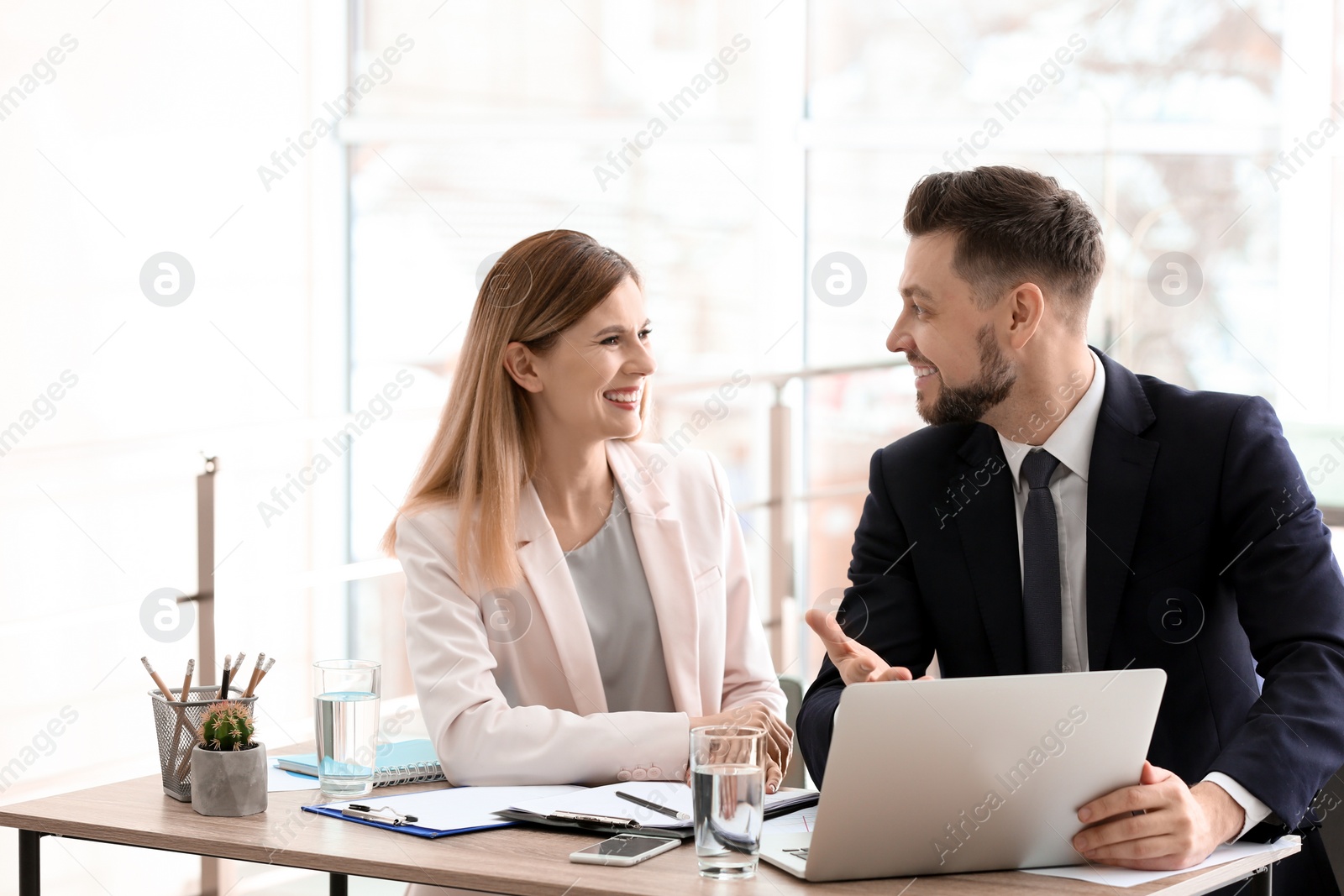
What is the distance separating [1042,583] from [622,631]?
0.57m

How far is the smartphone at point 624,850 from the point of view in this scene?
4.25 feet

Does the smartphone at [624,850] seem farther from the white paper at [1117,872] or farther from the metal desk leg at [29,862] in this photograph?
the metal desk leg at [29,862]

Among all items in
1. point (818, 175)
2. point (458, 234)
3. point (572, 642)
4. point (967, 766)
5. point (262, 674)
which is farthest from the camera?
point (458, 234)

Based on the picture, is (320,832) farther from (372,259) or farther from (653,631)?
(372,259)

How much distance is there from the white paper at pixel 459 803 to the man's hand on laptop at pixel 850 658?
1.10ft

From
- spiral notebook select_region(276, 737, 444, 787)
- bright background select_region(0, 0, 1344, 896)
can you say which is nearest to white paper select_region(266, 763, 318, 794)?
spiral notebook select_region(276, 737, 444, 787)

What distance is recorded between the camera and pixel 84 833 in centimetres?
146

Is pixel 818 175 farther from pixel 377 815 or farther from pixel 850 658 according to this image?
pixel 377 815

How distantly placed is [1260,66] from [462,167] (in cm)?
282

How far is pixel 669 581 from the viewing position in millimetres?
1950

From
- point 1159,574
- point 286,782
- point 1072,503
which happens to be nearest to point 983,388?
point 1072,503

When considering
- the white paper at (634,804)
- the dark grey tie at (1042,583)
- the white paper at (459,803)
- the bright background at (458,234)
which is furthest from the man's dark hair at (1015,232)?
the bright background at (458,234)

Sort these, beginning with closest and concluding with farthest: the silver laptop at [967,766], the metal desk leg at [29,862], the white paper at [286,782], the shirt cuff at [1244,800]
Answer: the silver laptop at [967,766], the shirt cuff at [1244,800], the metal desk leg at [29,862], the white paper at [286,782]

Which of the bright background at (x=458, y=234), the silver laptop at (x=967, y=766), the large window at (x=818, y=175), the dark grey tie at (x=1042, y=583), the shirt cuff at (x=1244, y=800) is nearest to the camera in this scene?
the silver laptop at (x=967, y=766)
